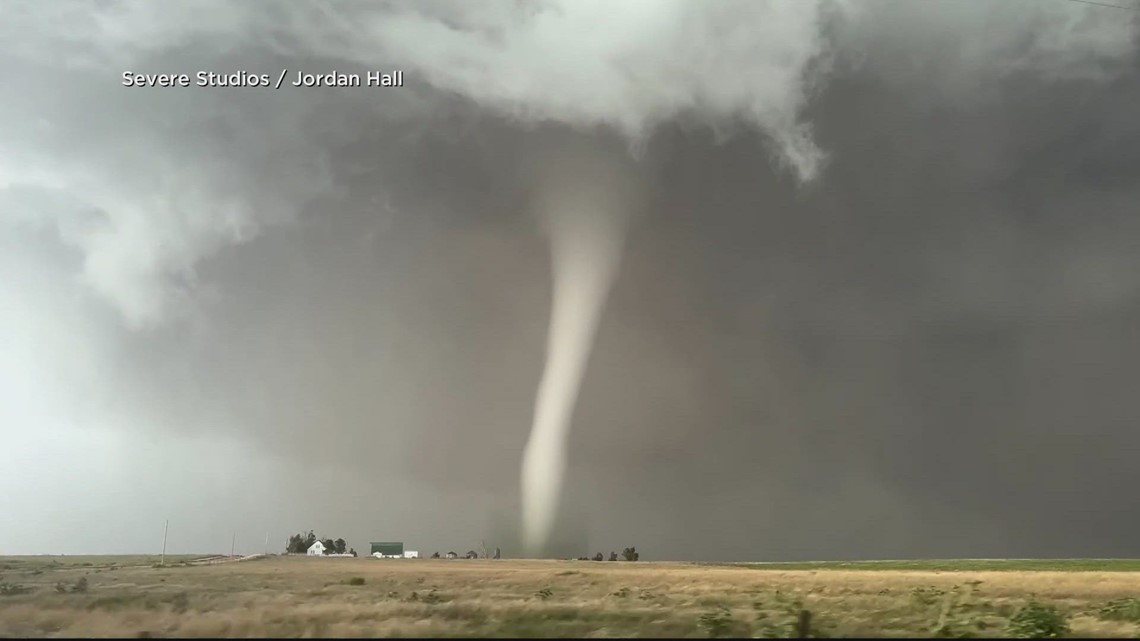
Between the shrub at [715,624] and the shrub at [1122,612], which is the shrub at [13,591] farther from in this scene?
the shrub at [1122,612]

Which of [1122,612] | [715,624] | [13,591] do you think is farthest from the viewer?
[13,591]

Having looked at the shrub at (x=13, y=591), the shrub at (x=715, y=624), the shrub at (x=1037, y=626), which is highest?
the shrub at (x=13, y=591)

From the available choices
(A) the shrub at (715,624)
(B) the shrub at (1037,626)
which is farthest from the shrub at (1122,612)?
(A) the shrub at (715,624)

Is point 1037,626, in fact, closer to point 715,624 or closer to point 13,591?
point 715,624

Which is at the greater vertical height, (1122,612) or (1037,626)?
(1037,626)

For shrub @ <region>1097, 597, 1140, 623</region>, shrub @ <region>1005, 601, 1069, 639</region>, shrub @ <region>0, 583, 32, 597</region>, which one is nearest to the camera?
shrub @ <region>1005, 601, 1069, 639</region>

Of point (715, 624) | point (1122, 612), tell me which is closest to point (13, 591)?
point (715, 624)

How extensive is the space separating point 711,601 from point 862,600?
919 centimetres

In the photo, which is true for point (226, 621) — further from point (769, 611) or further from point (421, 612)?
point (769, 611)

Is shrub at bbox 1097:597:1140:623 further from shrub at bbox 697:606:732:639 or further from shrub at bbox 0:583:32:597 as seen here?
shrub at bbox 0:583:32:597

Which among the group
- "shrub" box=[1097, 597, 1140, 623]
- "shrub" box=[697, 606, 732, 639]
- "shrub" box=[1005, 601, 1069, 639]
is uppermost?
"shrub" box=[697, 606, 732, 639]

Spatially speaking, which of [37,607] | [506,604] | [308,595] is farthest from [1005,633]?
[37,607]

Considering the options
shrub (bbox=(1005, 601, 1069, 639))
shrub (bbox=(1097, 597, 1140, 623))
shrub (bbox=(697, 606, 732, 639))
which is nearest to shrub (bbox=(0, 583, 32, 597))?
shrub (bbox=(697, 606, 732, 639))

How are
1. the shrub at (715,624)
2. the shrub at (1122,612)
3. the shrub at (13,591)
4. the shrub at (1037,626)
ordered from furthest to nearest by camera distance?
the shrub at (13,591)
the shrub at (1122,612)
the shrub at (1037,626)
the shrub at (715,624)
